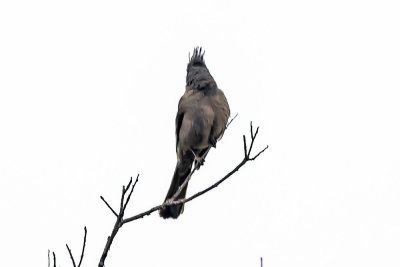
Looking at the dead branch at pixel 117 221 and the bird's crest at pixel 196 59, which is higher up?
the bird's crest at pixel 196 59

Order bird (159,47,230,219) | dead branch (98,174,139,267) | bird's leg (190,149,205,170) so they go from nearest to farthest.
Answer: dead branch (98,174,139,267) → bird's leg (190,149,205,170) → bird (159,47,230,219)

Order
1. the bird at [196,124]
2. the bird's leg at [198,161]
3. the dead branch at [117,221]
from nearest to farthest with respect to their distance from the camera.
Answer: the dead branch at [117,221] < the bird's leg at [198,161] < the bird at [196,124]

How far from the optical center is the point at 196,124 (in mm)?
6566

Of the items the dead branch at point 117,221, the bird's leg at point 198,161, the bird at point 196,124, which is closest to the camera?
the dead branch at point 117,221

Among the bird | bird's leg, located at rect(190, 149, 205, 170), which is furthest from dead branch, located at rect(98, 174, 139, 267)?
the bird

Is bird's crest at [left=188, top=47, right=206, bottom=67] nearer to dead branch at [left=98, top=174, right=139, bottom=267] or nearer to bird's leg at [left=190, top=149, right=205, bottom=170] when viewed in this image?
bird's leg at [left=190, top=149, right=205, bottom=170]

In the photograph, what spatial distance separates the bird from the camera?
656 centimetres

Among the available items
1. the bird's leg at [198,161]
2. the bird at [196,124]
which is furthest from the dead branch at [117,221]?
the bird at [196,124]

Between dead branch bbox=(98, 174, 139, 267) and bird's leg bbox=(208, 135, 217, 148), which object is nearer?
dead branch bbox=(98, 174, 139, 267)

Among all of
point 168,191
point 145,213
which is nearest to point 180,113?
point 168,191

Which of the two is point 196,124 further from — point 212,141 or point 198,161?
point 198,161

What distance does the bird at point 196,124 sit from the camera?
656 centimetres

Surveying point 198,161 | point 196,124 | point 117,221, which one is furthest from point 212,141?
point 117,221

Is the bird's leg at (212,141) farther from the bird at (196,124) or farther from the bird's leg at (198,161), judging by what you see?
the bird's leg at (198,161)
